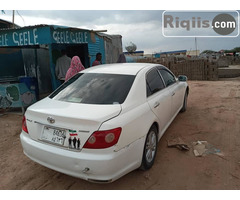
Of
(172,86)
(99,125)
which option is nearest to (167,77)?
(172,86)

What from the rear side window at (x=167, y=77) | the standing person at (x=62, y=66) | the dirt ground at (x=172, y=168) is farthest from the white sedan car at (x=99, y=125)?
the standing person at (x=62, y=66)

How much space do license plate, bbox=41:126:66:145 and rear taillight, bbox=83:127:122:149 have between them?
0.33 meters

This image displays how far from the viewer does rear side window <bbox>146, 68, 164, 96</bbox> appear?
3.19 metres

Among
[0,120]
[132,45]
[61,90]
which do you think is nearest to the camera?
[61,90]

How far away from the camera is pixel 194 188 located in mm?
2551

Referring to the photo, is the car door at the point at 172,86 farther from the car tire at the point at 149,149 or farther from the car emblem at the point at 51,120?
the car emblem at the point at 51,120

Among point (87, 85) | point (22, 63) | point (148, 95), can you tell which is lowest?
point (148, 95)

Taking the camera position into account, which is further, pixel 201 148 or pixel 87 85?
pixel 201 148

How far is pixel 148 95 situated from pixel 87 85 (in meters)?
0.94

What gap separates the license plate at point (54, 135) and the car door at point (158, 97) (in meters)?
1.33

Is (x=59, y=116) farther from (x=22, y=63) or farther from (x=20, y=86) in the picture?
(x=22, y=63)

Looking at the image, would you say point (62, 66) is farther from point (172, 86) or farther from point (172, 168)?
point (172, 168)

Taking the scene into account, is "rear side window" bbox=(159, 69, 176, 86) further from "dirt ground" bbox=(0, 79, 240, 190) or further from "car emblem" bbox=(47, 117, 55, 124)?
"car emblem" bbox=(47, 117, 55, 124)

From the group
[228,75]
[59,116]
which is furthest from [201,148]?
[228,75]
